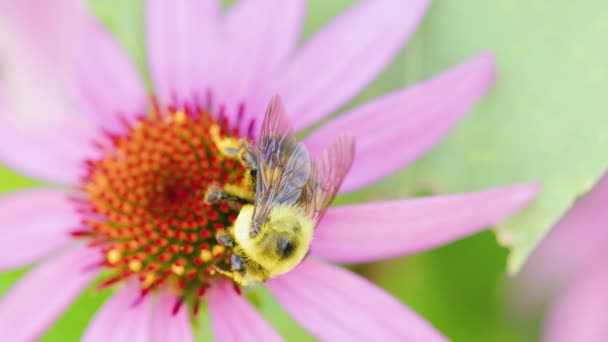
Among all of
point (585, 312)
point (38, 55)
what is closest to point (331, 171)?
point (585, 312)

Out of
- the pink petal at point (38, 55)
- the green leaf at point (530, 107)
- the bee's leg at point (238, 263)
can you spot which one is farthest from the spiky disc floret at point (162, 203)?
the pink petal at point (38, 55)

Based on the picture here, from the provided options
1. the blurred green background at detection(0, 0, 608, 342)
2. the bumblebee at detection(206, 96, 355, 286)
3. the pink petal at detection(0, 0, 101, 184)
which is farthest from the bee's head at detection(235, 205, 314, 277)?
the pink petal at detection(0, 0, 101, 184)

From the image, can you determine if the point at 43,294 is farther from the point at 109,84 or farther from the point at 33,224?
the point at 109,84

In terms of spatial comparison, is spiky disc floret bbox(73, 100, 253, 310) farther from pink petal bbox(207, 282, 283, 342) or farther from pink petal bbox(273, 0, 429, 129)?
pink petal bbox(273, 0, 429, 129)

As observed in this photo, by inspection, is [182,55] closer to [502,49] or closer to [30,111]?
[502,49]

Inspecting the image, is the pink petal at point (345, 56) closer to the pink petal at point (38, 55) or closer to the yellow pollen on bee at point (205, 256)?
the yellow pollen on bee at point (205, 256)

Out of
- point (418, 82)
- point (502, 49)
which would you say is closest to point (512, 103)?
point (502, 49)
